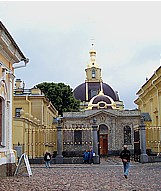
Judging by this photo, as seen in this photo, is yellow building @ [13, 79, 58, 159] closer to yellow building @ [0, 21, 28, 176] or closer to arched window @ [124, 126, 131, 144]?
yellow building @ [0, 21, 28, 176]

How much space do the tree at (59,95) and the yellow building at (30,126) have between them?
32.1 feet

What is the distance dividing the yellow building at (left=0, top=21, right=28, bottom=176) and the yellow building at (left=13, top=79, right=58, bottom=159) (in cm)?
705

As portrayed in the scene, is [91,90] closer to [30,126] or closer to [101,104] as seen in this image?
[101,104]

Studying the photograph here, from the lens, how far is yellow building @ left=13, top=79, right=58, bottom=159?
26438mm

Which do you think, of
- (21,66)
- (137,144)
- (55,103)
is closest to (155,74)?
(137,144)

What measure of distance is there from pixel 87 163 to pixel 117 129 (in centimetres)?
1801

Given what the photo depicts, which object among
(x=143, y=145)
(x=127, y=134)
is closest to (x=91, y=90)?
(x=127, y=134)

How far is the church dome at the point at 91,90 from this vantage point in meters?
73.0

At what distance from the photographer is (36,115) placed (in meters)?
35.8

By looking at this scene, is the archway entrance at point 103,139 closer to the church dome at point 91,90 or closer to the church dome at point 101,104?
the church dome at point 101,104

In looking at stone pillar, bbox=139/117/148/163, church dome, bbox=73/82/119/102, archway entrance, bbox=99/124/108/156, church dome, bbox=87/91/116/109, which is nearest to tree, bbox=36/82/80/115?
church dome, bbox=87/91/116/109

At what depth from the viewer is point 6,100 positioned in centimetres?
1662

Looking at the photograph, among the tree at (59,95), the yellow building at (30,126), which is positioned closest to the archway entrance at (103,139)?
the yellow building at (30,126)

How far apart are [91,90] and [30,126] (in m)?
46.3
